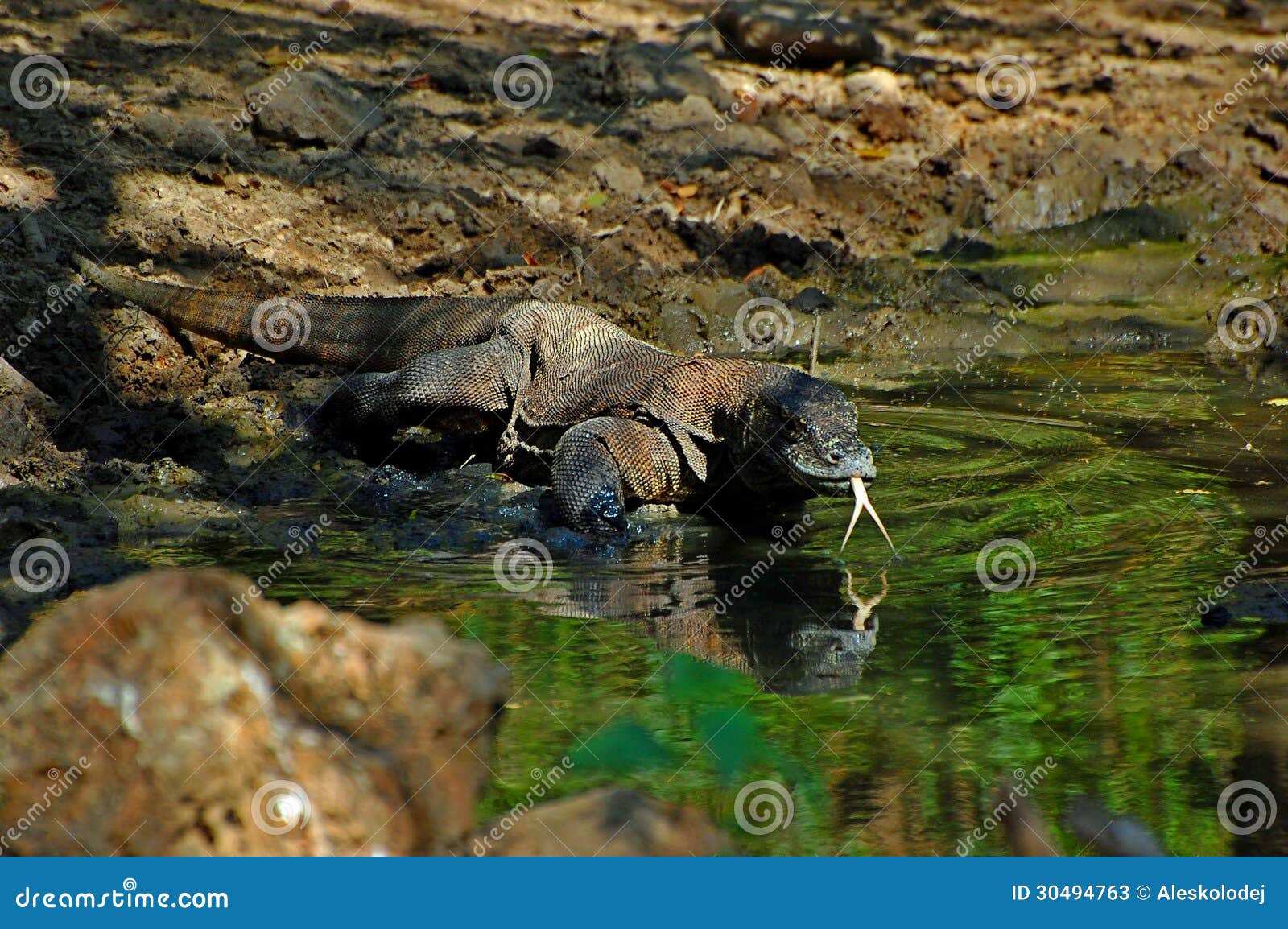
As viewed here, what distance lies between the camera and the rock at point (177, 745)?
2.83 m

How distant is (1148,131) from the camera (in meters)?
14.6

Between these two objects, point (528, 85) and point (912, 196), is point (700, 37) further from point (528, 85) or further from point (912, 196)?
point (912, 196)

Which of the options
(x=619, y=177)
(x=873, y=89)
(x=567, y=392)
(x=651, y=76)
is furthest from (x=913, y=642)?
(x=873, y=89)

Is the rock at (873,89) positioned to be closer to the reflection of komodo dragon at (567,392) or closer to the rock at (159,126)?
the reflection of komodo dragon at (567,392)

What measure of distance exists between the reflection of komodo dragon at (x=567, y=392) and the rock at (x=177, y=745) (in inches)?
183

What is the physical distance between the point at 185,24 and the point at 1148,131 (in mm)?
9831

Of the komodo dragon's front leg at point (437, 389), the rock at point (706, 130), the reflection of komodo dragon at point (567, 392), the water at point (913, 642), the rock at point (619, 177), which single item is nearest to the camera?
the water at point (913, 642)

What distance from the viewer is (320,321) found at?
9.67m

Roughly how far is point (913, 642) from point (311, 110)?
8.87 metres

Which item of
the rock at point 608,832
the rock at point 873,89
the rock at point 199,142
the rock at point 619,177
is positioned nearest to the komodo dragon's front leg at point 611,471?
the rock at point 608,832

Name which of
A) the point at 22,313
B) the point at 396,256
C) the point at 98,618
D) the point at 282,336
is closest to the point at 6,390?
the point at 22,313

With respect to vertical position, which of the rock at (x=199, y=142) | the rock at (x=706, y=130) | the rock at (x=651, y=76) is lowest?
the rock at (x=199, y=142)

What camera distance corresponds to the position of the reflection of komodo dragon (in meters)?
7.67

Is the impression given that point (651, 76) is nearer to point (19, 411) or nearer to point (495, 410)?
point (495, 410)
